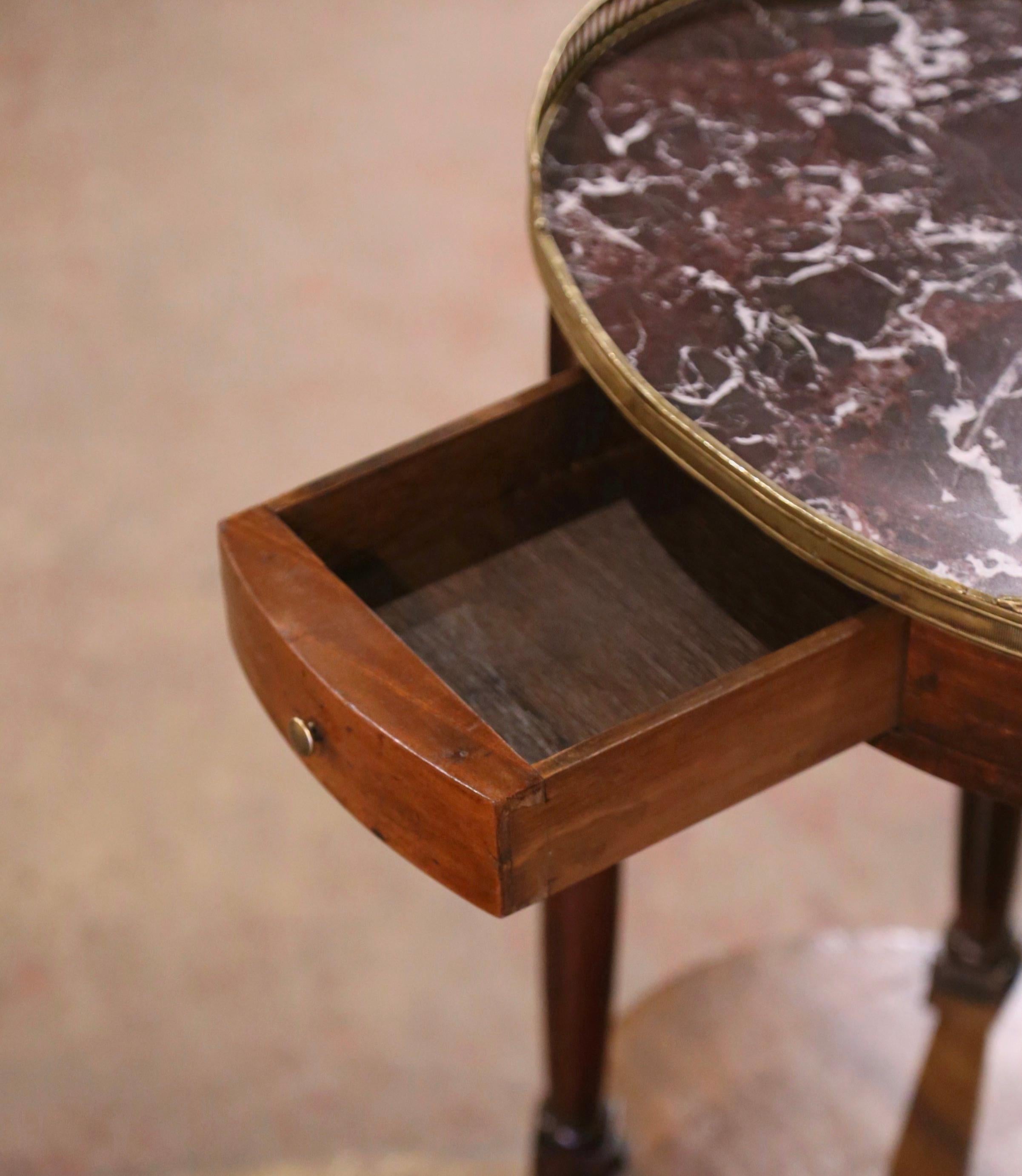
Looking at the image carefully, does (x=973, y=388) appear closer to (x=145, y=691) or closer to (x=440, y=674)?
(x=440, y=674)

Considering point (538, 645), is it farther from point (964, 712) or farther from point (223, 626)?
point (223, 626)

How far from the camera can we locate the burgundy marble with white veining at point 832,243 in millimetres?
682

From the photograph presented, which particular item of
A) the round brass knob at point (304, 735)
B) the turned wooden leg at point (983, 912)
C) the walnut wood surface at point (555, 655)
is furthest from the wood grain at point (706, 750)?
the turned wooden leg at point (983, 912)

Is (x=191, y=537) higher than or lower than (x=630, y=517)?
lower

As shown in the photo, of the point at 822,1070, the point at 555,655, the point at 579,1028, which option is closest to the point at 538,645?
the point at 555,655

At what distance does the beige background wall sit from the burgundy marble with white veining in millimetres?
756

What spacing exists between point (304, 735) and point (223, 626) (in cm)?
94

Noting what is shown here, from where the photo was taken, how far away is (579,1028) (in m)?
1.00

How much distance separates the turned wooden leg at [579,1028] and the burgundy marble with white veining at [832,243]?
0.31m

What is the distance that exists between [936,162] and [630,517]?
0.22m

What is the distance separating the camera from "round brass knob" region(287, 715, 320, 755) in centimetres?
71

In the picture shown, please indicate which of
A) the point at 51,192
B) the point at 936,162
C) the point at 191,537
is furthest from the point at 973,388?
the point at 51,192

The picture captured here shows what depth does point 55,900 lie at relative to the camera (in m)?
1.42

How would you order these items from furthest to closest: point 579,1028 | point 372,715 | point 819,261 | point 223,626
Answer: point 223,626, point 579,1028, point 819,261, point 372,715
